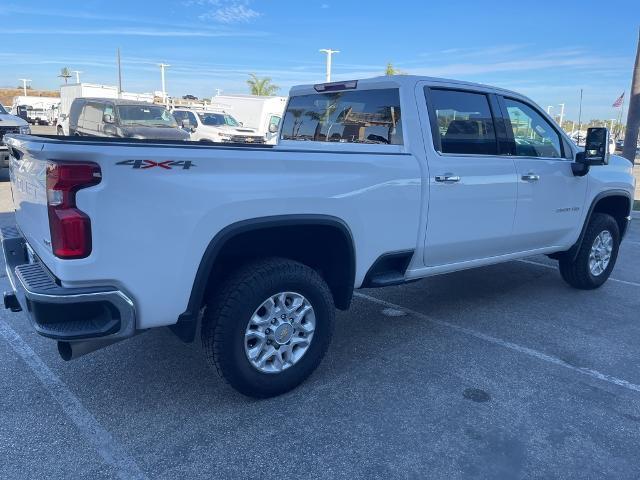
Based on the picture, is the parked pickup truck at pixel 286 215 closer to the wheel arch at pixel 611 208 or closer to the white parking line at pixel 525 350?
the wheel arch at pixel 611 208

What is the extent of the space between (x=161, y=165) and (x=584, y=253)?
4503mm

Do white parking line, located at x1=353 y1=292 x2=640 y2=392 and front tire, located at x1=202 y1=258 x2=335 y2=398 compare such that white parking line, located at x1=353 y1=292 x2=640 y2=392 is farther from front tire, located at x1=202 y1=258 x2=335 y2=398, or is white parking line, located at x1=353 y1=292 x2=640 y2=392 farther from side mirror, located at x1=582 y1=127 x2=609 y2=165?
side mirror, located at x1=582 y1=127 x2=609 y2=165

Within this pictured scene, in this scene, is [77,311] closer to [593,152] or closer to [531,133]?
[531,133]

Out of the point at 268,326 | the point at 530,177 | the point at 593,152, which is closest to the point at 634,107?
the point at 593,152

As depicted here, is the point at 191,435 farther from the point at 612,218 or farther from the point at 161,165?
the point at 612,218

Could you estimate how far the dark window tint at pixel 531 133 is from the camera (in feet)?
15.1

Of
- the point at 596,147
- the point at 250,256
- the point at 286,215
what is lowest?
the point at 250,256

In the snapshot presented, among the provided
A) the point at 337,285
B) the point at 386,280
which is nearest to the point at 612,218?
the point at 386,280

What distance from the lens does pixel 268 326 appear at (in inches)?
124

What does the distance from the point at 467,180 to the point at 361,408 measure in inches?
72.6

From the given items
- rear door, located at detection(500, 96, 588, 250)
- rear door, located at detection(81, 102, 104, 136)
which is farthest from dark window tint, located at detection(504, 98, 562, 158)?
rear door, located at detection(81, 102, 104, 136)

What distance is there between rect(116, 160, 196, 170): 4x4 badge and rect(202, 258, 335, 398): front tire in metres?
0.71

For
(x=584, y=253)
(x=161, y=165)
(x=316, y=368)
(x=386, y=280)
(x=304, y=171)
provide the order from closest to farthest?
1. (x=161, y=165)
2. (x=304, y=171)
3. (x=316, y=368)
4. (x=386, y=280)
5. (x=584, y=253)

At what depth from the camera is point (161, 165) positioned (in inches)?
101
